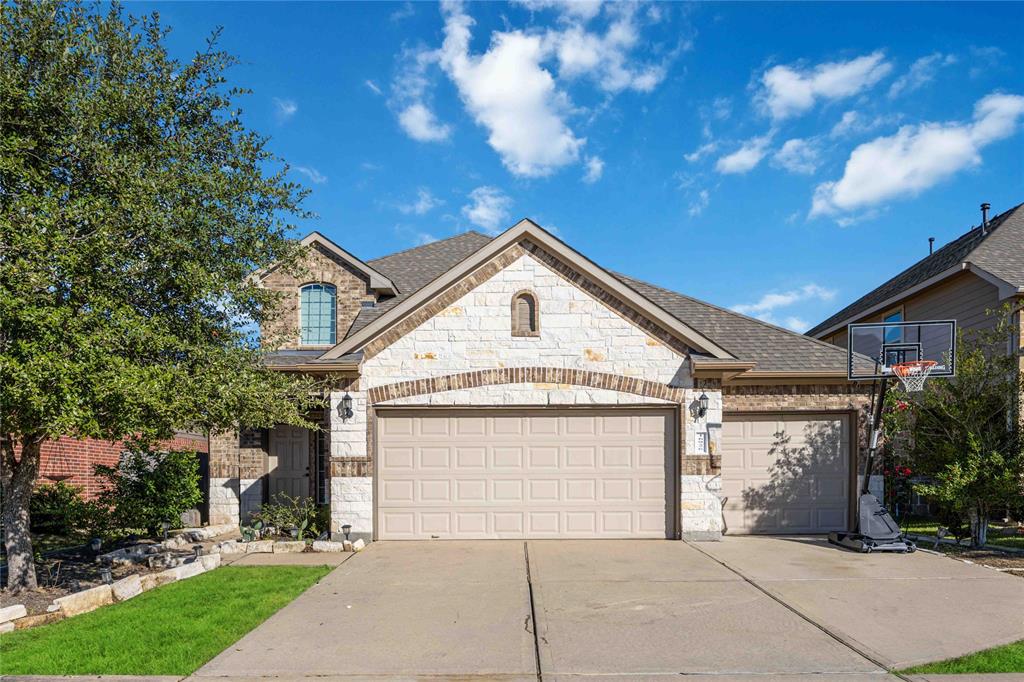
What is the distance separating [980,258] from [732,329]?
→ 6.84m

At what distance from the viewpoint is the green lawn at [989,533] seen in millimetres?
11258

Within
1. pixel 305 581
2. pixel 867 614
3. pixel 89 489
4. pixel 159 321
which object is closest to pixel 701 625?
pixel 867 614

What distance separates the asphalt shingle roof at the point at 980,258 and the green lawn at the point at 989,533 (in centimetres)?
520

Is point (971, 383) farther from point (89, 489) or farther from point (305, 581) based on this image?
point (89, 489)

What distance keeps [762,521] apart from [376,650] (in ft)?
29.1

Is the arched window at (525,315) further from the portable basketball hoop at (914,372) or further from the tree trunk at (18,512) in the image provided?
the tree trunk at (18,512)

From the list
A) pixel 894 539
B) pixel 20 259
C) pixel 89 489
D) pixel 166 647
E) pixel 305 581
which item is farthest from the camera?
pixel 89 489

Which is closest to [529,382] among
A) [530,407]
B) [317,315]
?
[530,407]

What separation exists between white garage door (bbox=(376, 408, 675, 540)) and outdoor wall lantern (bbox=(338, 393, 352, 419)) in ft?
2.10

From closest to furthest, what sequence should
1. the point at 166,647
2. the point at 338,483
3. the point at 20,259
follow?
the point at 166,647 → the point at 20,259 → the point at 338,483

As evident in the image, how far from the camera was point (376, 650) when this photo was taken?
5.88m

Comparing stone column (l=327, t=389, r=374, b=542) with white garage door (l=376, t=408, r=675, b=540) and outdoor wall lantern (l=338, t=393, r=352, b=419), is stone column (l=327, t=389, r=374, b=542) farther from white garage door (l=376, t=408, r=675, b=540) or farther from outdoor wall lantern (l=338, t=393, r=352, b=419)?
white garage door (l=376, t=408, r=675, b=540)

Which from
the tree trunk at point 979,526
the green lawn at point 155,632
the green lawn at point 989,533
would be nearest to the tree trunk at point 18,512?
the green lawn at point 155,632

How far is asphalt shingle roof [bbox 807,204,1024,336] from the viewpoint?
14.7m
